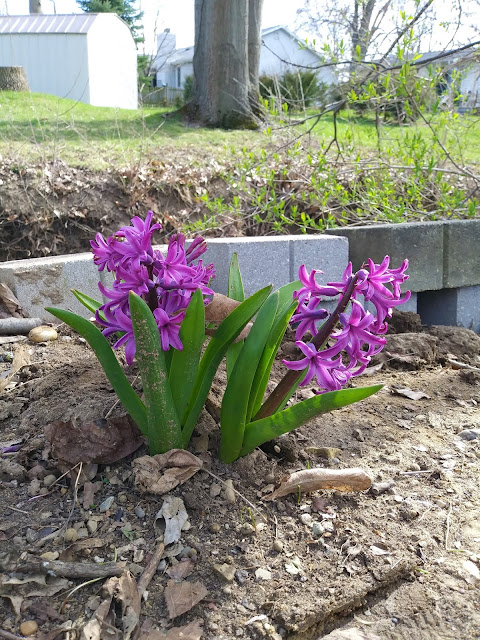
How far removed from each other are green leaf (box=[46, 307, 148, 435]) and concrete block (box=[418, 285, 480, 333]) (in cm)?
292

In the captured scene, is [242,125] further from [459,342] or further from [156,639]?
[156,639]

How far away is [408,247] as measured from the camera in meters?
3.93

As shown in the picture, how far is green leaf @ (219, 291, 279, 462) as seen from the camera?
5.97ft

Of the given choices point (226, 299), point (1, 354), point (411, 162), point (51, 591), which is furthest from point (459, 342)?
point (51, 591)

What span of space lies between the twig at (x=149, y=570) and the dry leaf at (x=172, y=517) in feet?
0.13

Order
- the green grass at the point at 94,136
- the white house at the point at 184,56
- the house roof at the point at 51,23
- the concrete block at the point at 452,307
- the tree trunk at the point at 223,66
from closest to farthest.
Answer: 1. the concrete block at the point at 452,307
2. the green grass at the point at 94,136
3. the tree trunk at the point at 223,66
4. the house roof at the point at 51,23
5. the white house at the point at 184,56

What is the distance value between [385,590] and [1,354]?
224 cm

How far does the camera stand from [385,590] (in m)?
1.74

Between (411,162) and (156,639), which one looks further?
(411,162)

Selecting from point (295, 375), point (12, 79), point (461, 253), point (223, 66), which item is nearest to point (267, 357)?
point (295, 375)

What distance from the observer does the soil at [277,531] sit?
1603mm

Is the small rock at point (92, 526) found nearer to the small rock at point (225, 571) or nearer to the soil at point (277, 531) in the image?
the soil at point (277, 531)

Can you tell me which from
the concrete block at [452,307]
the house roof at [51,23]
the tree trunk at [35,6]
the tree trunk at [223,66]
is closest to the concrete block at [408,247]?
the concrete block at [452,307]

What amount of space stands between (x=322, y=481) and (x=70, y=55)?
75.3 feet
